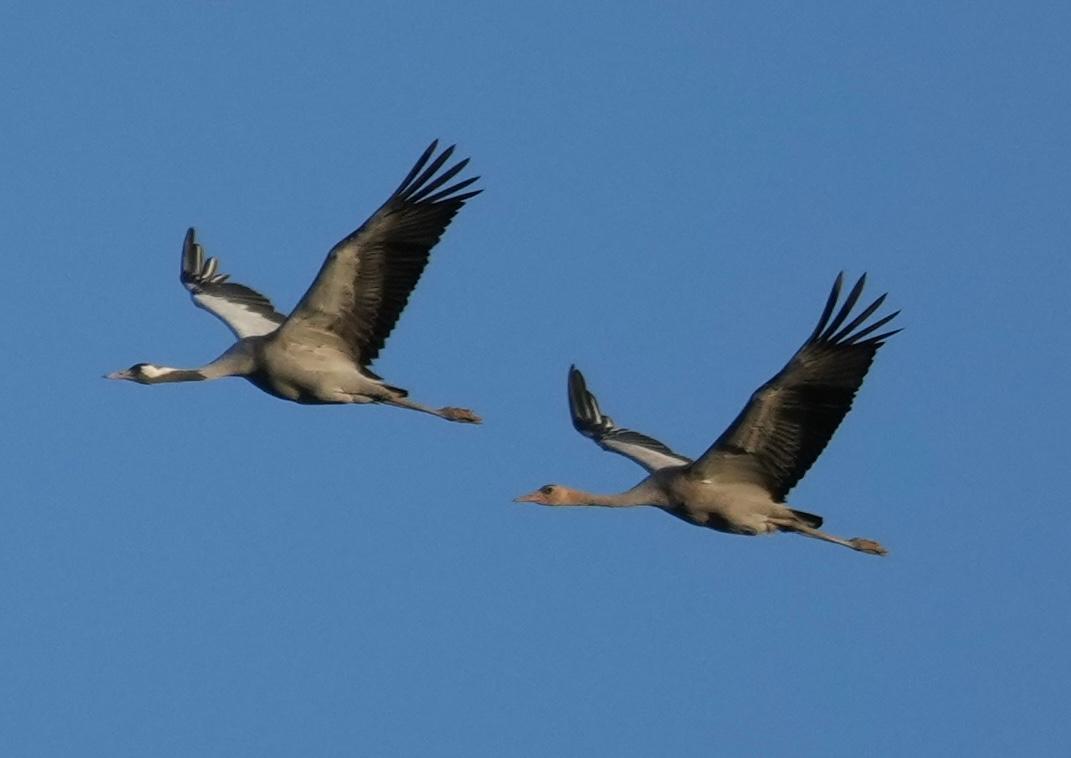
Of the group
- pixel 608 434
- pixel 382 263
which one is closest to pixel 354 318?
pixel 382 263

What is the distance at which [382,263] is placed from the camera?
2270cm

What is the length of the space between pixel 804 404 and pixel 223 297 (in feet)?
27.1

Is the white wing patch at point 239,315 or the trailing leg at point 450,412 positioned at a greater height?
the white wing patch at point 239,315

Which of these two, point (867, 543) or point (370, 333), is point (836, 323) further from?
point (370, 333)

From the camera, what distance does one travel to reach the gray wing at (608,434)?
2411 centimetres

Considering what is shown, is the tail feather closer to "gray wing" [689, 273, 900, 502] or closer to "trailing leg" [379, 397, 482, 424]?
"gray wing" [689, 273, 900, 502]

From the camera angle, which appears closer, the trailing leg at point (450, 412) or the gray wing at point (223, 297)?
the trailing leg at point (450, 412)

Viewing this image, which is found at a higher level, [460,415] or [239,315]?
[239,315]

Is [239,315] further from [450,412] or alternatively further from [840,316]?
[840,316]

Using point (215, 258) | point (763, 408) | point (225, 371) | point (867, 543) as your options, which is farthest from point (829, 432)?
point (215, 258)

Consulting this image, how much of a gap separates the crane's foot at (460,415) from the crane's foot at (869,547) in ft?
13.1

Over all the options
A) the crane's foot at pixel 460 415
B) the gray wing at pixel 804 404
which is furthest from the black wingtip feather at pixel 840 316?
the crane's foot at pixel 460 415

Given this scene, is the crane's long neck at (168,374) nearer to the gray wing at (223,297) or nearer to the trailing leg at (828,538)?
the gray wing at (223,297)

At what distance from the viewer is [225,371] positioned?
23.5 m
